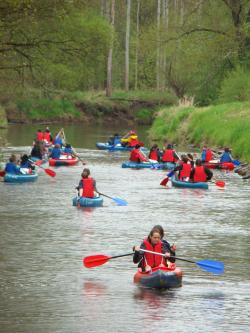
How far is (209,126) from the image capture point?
4816 cm

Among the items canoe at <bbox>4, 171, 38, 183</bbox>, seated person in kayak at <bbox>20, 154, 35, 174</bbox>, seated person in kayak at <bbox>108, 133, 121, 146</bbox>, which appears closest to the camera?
canoe at <bbox>4, 171, 38, 183</bbox>

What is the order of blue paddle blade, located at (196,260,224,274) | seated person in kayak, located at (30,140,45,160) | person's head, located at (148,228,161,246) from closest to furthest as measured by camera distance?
1. person's head, located at (148,228,161,246)
2. blue paddle blade, located at (196,260,224,274)
3. seated person in kayak, located at (30,140,45,160)

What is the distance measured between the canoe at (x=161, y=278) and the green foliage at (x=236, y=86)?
123 feet

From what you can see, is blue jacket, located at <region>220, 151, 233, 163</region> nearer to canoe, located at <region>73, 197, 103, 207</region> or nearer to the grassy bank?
the grassy bank

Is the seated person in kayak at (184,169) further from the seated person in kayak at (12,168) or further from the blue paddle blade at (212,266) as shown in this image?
the blue paddle blade at (212,266)

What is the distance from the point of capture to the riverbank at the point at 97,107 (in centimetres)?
7319

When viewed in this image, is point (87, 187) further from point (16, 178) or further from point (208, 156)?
point (208, 156)

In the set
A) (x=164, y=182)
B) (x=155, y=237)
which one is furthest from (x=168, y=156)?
(x=155, y=237)

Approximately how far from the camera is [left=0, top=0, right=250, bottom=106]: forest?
30547 millimetres

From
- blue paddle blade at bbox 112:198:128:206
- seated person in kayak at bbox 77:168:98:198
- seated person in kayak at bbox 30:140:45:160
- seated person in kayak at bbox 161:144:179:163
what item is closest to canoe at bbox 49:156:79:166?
seated person in kayak at bbox 30:140:45:160

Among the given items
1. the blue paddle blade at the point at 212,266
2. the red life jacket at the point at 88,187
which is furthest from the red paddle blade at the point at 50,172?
the blue paddle blade at the point at 212,266

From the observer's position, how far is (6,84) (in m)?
40.1

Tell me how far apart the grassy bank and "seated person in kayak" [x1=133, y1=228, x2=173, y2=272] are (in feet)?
73.3

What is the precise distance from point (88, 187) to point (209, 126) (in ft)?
73.7
